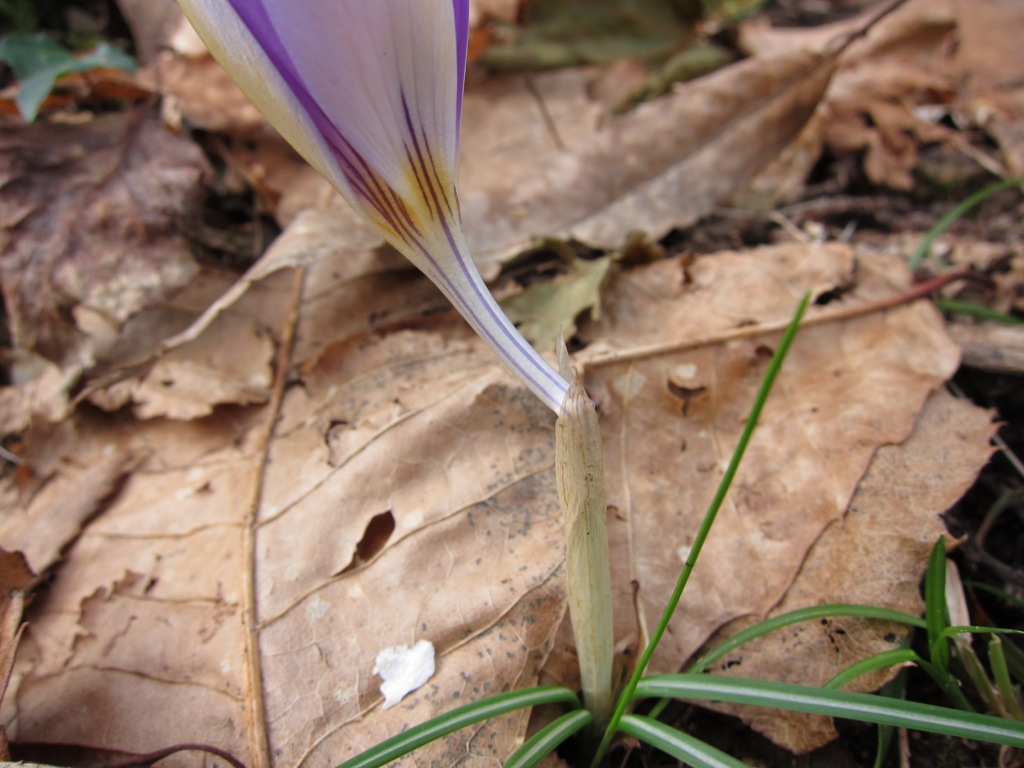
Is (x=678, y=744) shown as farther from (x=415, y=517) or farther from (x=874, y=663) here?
(x=415, y=517)

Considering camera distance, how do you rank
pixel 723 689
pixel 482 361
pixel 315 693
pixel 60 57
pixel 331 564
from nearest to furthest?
pixel 723 689, pixel 315 693, pixel 331 564, pixel 482 361, pixel 60 57

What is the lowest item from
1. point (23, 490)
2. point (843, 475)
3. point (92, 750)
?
point (843, 475)

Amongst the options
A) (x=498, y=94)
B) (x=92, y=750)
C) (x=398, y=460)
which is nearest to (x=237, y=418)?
(x=398, y=460)

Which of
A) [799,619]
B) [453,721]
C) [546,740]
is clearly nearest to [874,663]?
[799,619]

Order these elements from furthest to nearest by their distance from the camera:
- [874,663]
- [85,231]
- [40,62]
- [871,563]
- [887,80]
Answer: [887,80] → [40,62] → [85,231] → [871,563] → [874,663]

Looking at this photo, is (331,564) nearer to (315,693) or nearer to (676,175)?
(315,693)

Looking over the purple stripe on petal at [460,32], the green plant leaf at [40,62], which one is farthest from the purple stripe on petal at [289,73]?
the green plant leaf at [40,62]
